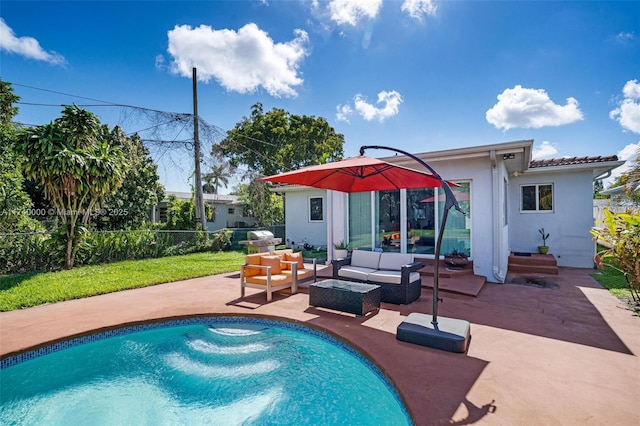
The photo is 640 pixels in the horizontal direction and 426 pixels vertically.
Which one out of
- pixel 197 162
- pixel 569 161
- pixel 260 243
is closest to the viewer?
pixel 569 161

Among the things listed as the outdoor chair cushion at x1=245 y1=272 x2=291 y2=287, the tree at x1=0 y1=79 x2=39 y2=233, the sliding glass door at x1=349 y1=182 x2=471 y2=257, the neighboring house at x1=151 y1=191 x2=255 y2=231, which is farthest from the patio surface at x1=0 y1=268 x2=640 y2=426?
the neighboring house at x1=151 y1=191 x2=255 y2=231

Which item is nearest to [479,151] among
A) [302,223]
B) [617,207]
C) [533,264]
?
[533,264]

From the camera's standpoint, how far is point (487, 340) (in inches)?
172

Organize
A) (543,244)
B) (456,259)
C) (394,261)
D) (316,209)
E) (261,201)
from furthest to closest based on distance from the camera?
1. (261,201)
2. (316,209)
3. (543,244)
4. (456,259)
5. (394,261)

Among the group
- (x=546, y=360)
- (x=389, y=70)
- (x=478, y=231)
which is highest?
(x=389, y=70)

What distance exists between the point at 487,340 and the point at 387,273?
2283 millimetres

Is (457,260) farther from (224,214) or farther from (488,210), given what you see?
(224,214)

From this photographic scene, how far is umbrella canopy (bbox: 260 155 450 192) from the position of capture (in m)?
5.48

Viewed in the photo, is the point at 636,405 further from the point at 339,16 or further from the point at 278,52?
the point at 278,52

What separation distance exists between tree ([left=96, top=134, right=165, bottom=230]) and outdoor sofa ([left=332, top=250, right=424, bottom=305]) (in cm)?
1318

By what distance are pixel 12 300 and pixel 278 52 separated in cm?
1097

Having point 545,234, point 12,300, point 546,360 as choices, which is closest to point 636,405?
point 546,360

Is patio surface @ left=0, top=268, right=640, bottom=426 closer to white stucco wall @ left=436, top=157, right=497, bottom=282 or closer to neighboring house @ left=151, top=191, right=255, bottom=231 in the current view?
white stucco wall @ left=436, top=157, right=497, bottom=282

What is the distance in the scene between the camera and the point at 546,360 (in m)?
3.74
